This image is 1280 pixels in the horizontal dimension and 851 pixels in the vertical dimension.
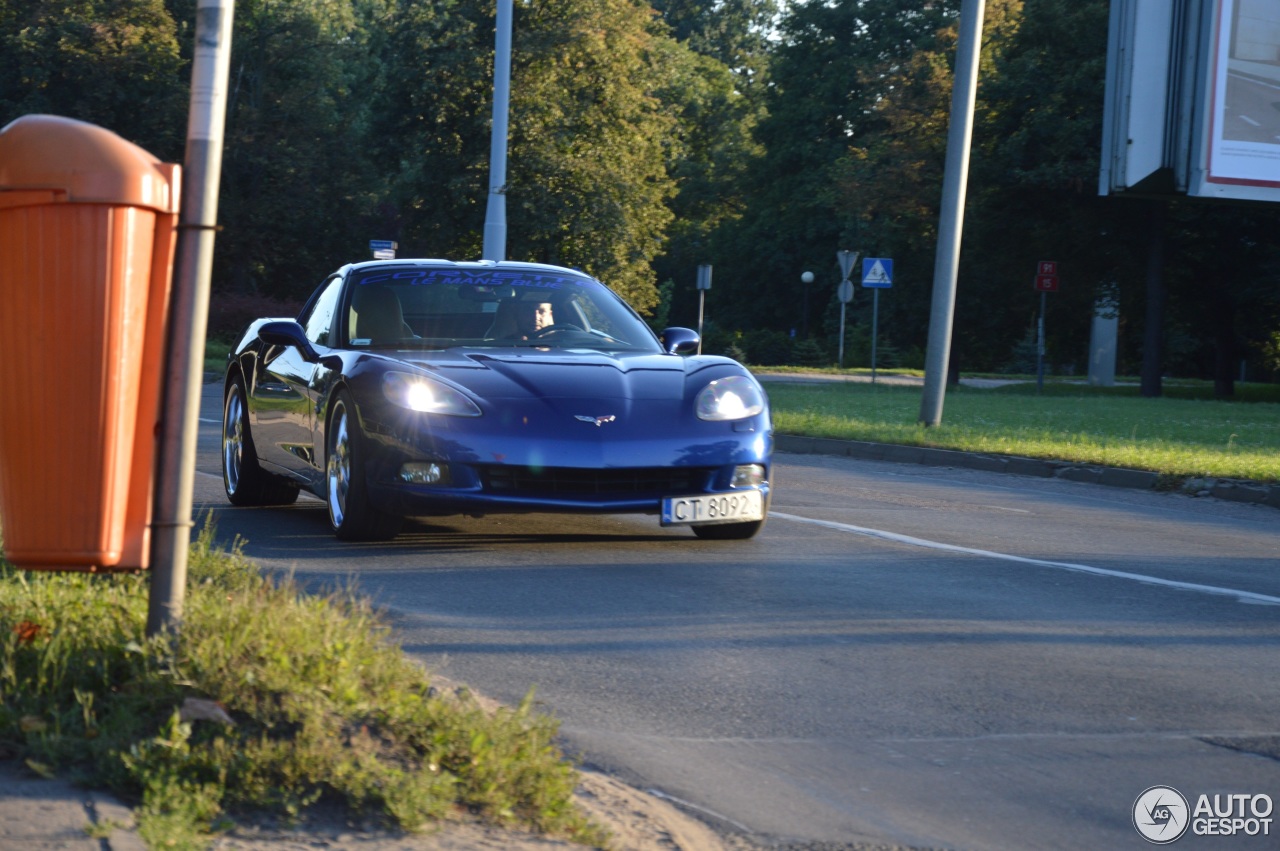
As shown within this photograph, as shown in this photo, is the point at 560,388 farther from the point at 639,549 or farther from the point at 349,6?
the point at 349,6

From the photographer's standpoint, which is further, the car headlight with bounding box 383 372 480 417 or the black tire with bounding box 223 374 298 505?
the black tire with bounding box 223 374 298 505

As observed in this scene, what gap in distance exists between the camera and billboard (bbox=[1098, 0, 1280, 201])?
26000 mm

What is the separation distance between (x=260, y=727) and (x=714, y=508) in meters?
4.50

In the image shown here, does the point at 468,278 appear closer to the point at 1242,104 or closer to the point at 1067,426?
the point at 1067,426

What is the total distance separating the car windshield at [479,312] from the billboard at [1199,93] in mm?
19111

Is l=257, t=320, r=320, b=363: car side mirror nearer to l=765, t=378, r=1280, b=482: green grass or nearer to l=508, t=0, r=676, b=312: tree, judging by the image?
l=765, t=378, r=1280, b=482: green grass

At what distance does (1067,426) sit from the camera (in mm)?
21438

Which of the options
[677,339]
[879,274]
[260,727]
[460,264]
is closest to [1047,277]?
[879,274]

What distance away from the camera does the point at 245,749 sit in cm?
369

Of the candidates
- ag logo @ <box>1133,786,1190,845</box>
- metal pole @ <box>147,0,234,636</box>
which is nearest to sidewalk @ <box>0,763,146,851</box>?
metal pole @ <box>147,0,234,636</box>

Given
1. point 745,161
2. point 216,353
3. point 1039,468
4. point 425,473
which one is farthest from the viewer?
point 745,161

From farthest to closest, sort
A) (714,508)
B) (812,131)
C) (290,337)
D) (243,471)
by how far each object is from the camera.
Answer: (812,131) < (243,471) < (290,337) < (714,508)

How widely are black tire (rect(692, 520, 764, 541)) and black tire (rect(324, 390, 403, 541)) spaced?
1.61 m

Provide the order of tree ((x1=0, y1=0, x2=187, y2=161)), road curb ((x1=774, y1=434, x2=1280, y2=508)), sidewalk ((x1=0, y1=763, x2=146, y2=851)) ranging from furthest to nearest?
tree ((x1=0, y1=0, x2=187, y2=161)) < road curb ((x1=774, y1=434, x2=1280, y2=508)) < sidewalk ((x1=0, y1=763, x2=146, y2=851))
